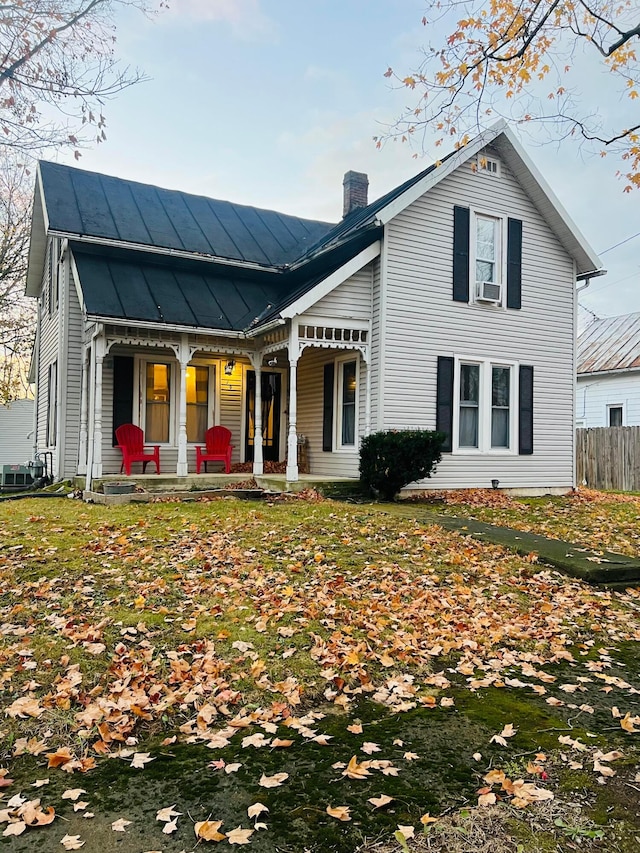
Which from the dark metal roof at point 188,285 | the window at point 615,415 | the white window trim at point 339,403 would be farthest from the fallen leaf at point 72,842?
the window at point 615,415

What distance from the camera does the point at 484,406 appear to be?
13539mm

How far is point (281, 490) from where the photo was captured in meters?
11.6

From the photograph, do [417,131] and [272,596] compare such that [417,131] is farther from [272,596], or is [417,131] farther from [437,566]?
[272,596]

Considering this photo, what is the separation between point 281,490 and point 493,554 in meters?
5.24

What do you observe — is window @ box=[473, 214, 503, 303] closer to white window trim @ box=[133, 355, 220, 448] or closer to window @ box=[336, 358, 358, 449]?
window @ box=[336, 358, 358, 449]

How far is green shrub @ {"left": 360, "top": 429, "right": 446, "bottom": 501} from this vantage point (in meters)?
11.3

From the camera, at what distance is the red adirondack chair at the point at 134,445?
40.2 ft

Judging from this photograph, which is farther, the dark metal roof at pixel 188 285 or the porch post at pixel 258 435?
the porch post at pixel 258 435

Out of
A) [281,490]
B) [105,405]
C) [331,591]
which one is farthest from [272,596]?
[105,405]

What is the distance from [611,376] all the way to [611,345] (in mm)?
1572

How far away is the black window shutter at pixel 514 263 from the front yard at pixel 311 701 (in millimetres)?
8471

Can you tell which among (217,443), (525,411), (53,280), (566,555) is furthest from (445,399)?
(53,280)

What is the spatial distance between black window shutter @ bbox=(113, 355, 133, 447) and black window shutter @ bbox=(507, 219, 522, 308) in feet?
28.0

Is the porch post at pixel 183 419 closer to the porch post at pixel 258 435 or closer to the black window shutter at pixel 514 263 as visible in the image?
the porch post at pixel 258 435
